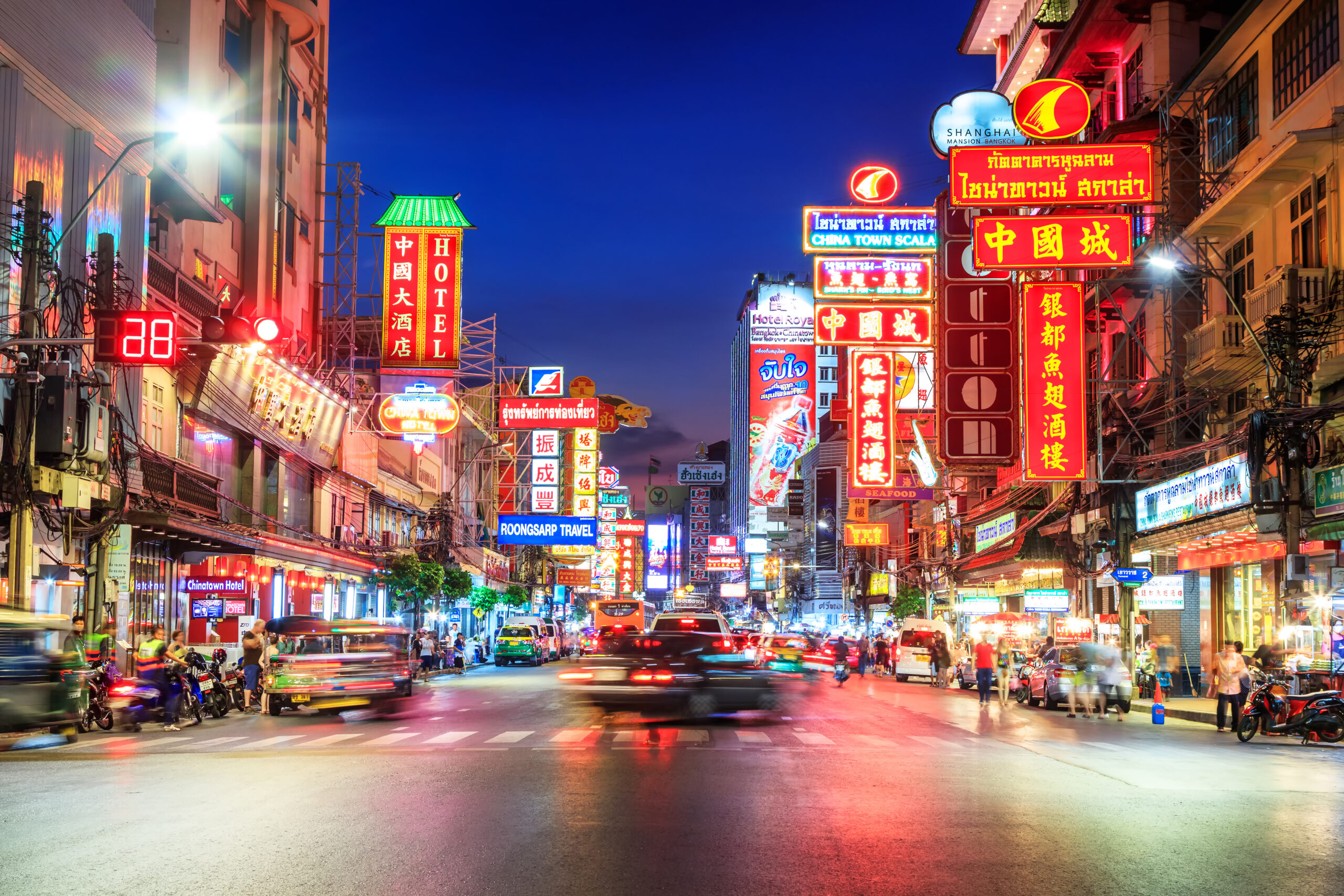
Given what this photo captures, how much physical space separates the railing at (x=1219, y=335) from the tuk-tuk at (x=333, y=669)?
19112 mm

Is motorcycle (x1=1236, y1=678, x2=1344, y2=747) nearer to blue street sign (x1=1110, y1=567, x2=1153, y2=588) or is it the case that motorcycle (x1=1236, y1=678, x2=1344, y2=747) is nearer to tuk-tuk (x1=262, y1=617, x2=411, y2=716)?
blue street sign (x1=1110, y1=567, x2=1153, y2=588)

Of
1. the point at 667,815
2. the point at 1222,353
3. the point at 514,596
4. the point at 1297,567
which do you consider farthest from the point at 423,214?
the point at 514,596

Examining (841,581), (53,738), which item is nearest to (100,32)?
(53,738)

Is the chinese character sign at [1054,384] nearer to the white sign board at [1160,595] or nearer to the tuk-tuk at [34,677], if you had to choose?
the white sign board at [1160,595]

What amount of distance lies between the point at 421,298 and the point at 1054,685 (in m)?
24.3

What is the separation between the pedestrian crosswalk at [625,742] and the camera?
18.6 meters

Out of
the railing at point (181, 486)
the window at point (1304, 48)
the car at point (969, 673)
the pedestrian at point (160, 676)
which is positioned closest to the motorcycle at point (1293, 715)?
the window at point (1304, 48)

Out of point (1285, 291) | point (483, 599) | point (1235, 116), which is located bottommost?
point (483, 599)

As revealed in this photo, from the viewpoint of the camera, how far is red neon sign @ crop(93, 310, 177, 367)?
21.6 metres

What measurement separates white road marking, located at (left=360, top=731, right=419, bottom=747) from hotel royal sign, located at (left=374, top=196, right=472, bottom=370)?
917 inches

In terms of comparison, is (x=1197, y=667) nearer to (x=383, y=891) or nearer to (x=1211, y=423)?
(x=1211, y=423)

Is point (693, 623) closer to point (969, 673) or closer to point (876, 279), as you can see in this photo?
point (969, 673)

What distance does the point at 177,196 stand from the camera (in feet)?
115

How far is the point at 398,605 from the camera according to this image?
6056cm
